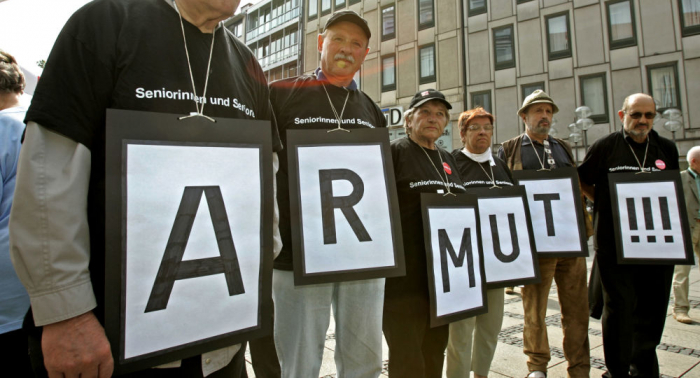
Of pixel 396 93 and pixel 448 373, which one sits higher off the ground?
pixel 396 93

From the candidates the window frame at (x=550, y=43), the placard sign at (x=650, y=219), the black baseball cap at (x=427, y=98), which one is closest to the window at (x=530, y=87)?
the window frame at (x=550, y=43)

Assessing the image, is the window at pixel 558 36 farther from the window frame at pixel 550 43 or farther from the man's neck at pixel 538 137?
the man's neck at pixel 538 137

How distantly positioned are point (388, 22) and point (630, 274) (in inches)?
872

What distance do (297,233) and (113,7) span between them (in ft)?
3.09

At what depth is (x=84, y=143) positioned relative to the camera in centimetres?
97

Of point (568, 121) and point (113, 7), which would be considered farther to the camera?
point (568, 121)

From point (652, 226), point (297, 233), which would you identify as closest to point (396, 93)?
point (652, 226)

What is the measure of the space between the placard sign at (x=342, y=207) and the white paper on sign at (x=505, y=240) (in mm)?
1216

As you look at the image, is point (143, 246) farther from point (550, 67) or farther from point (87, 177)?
point (550, 67)

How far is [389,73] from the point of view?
22141mm

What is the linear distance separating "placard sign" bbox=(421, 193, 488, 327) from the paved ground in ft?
3.98

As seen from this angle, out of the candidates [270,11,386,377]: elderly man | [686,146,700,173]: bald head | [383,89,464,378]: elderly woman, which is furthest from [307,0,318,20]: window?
[270,11,386,377]: elderly man

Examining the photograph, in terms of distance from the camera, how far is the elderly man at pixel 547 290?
9.83ft

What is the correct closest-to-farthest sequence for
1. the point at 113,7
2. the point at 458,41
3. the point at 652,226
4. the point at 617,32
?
the point at 113,7 → the point at 652,226 → the point at 617,32 → the point at 458,41
